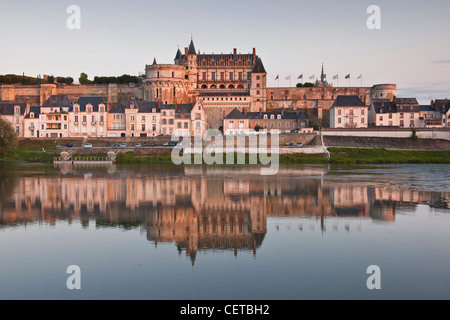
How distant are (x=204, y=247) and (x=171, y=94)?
44631 mm

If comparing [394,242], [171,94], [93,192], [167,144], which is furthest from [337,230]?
[171,94]

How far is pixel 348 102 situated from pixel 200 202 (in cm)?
3344

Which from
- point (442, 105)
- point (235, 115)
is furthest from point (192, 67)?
point (442, 105)

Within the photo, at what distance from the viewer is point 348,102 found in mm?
48656

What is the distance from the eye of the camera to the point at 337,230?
1431 cm

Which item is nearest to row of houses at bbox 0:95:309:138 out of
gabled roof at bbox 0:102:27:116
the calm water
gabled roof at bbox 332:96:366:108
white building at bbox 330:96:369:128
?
gabled roof at bbox 0:102:27:116

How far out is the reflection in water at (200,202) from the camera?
14336 mm

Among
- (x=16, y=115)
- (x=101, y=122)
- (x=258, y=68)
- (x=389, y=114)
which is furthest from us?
(x=258, y=68)

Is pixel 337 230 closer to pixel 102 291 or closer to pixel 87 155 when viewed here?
pixel 102 291

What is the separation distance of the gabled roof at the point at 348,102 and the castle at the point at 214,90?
23.2ft

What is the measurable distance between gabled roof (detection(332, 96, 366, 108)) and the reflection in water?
22.4 meters

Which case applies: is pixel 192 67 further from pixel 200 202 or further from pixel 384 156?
pixel 200 202

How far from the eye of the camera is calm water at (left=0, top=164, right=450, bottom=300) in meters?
9.64
